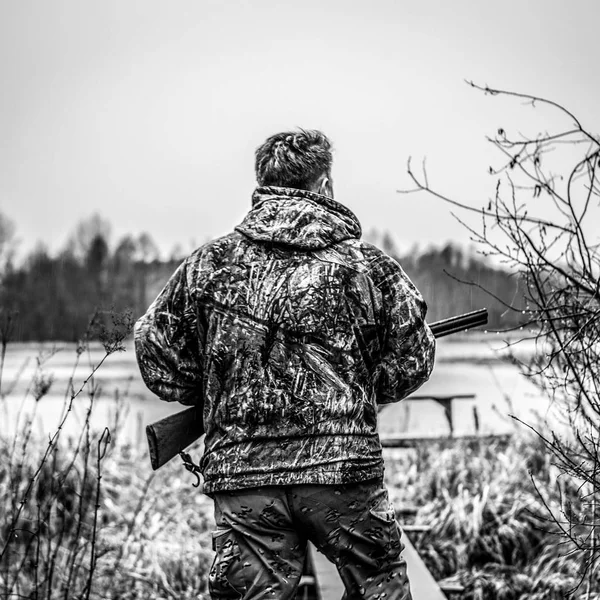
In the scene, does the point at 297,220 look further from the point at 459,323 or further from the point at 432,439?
the point at 432,439

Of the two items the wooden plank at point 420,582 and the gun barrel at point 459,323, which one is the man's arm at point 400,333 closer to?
the gun barrel at point 459,323

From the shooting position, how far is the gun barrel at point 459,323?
127 inches

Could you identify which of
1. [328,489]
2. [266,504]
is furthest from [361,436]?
[266,504]

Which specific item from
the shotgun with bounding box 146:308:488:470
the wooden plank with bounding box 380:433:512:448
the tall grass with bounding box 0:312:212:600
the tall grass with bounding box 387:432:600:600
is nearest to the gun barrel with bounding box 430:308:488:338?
the shotgun with bounding box 146:308:488:470

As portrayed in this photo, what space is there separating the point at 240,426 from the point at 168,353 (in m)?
0.40

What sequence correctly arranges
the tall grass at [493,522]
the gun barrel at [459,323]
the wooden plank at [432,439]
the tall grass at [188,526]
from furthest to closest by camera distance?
1. the wooden plank at [432,439]
2. the tall grass at [493,522]
3. the tall grass at [188,526]
4. the gun barrel at [459,323]

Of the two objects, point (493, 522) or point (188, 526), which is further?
point (188, 526)

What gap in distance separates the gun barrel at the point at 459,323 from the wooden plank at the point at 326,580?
1.57 meters

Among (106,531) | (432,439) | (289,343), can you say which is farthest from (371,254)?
(432,439)

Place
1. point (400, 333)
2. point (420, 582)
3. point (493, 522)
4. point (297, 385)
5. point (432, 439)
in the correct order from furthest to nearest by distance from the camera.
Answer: point (432, 439)
point (493, 522)
point (420, 582)
point (400, 333)
point (297, 385)

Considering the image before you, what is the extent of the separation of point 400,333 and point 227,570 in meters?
0.91

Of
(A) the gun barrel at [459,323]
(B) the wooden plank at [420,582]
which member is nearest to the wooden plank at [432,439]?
(B) the wooden plank at [420,582]

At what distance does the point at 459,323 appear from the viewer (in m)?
3.25

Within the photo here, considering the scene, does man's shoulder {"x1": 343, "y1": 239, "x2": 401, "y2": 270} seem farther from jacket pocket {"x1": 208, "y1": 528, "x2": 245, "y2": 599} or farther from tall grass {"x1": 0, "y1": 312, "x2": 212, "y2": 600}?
tall grass {"x1": 0, "y1": 312, "x2": 212, "y2": 600}
